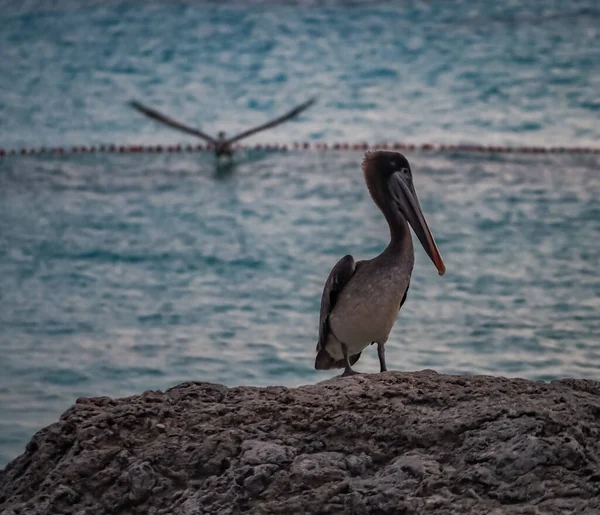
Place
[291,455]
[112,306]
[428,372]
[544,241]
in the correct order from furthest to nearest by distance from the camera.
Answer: [544,241] < [112,306] < [428,372] < [291,455]

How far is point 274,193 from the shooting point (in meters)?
10.6

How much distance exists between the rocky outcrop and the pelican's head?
127cm

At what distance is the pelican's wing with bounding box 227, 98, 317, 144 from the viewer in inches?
419

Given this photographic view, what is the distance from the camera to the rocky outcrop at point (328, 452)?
2.71 m

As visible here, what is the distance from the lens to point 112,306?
28.5 ft

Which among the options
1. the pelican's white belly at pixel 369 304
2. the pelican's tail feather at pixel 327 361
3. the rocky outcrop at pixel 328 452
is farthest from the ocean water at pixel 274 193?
the rocky outcrop at pixel 328 452

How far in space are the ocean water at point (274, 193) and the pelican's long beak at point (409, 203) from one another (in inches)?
123

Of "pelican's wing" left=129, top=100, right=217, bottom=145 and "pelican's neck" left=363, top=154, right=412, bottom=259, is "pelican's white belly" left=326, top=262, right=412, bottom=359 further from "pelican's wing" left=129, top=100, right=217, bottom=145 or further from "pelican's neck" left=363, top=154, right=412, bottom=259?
"pelican's wing" left=129, top=100, right=217, bottom=145

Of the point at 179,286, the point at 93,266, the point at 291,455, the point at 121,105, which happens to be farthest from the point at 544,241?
the point at 291,455

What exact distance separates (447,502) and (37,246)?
720cm

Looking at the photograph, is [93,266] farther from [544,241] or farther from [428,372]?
[428,372]

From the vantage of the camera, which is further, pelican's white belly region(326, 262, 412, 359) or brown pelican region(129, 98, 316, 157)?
brown pelican region(129, 98, 316, 157)

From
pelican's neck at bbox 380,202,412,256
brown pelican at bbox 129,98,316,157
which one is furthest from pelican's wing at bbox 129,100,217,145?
pelican's neck at bbox 380,202,412,256

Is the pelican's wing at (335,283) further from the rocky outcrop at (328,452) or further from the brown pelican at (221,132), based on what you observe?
the brown pelican at (221,132)
